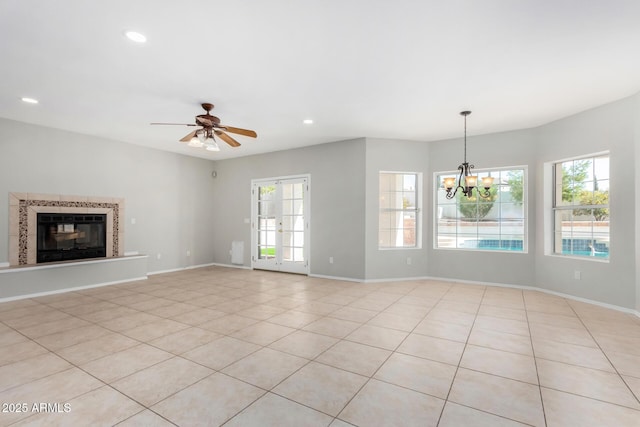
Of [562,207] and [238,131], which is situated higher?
[238,131]

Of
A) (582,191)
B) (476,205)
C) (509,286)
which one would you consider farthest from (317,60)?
(509,286)

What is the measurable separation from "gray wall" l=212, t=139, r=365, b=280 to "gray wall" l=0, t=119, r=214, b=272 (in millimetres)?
1151

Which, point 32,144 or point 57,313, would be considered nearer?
point 57,313

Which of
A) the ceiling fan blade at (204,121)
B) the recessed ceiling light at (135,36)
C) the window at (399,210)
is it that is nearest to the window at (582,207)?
the window at (399,210)

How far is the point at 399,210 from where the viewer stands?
6156 mm

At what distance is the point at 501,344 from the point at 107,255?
6447 mm

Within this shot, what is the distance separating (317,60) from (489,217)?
444 cm

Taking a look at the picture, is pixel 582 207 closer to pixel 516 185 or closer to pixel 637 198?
pixel 637 198

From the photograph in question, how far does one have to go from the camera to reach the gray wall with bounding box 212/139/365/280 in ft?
19.5

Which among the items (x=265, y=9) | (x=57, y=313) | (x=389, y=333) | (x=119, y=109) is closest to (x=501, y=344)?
(x=389, y=333)

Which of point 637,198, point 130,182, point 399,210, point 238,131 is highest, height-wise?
point 238,131

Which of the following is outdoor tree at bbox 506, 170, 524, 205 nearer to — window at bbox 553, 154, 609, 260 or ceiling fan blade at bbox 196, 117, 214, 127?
window at bbox 553, 154, 609, 260

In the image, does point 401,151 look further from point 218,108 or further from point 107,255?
point 107,255

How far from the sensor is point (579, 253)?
4.73 m
